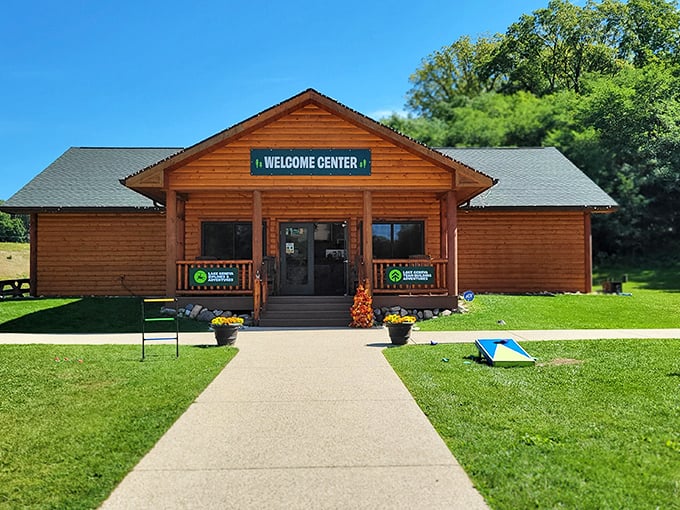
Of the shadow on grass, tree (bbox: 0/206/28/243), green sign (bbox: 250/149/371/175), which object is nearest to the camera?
green sign (bbox: 250/149/371/175)

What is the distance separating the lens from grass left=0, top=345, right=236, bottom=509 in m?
4.10

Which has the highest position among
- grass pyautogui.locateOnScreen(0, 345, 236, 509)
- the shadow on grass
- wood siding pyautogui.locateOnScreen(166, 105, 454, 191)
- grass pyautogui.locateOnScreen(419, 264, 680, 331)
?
wood siding pyautogui.locateOnScreen(166, 105, 454, 191)

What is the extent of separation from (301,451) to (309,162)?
1073cm

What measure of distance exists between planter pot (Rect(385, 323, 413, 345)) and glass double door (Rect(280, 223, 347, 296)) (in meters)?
7.05

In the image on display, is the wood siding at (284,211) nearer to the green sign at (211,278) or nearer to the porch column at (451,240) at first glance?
the porch column at (451,240)

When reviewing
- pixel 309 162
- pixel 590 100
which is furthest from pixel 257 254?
pixel 590 100

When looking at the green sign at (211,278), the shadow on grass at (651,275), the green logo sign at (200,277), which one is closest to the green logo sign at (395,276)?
the green sign at (211,278)

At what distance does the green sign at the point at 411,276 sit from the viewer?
49.9ft

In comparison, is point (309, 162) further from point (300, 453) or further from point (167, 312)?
point (300, 453)

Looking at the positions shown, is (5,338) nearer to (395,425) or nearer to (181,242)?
(181,242)

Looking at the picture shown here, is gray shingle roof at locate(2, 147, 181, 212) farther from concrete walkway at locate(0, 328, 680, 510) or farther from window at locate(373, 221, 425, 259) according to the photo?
concrete walkway at locate(0, 328, 680, 510)

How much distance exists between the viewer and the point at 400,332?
35.7ft

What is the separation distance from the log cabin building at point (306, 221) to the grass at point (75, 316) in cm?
152

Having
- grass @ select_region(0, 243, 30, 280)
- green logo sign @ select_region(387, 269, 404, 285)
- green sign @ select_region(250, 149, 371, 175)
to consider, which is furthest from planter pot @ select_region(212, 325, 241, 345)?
grass @ select_region(0, 243, 30, 280)
